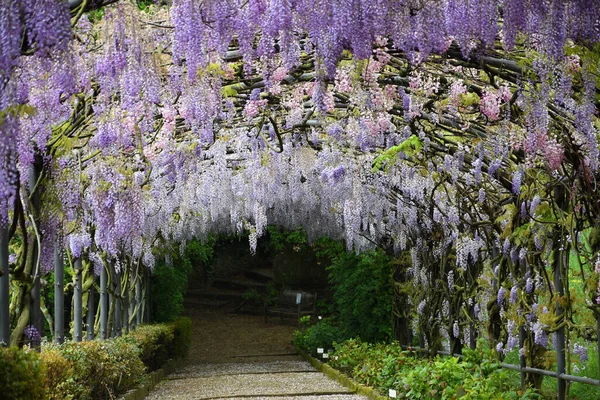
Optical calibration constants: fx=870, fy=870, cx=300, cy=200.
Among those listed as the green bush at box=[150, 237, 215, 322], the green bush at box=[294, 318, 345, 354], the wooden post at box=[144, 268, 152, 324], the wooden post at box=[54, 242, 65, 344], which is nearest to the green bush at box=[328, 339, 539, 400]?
the wooden post at box=[54, 242, 65, 344]

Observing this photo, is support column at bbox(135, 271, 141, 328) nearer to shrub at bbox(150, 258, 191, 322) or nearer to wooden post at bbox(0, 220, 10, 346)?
shrub at bbox(150, 258, 191, 322)

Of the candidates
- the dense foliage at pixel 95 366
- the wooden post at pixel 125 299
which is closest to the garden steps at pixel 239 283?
the wooden post at pixel 125 299

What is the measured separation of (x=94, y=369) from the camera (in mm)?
7695

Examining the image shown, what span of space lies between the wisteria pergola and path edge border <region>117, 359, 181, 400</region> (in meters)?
0.87

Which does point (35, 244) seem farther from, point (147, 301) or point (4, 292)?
point (147, 301)

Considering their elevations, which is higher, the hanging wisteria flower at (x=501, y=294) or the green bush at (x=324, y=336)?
the hanging wisteria flower at (x=501, y=294)

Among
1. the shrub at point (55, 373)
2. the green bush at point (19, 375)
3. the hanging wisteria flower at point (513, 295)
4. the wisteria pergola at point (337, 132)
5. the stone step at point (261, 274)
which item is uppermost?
the wisteria pergola at point (337, 132)

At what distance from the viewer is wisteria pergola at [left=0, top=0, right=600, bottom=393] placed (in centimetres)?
409

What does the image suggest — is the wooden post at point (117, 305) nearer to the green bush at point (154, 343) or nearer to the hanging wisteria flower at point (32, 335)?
the green bush at point (154, 343)

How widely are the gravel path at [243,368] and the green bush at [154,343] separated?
14.8 inches

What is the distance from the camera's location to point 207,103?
6.14 m

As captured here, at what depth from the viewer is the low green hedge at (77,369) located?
13.3 ft

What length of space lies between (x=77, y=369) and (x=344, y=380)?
18.1 ft

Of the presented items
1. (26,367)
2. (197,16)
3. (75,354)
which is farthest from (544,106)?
(75,354)
